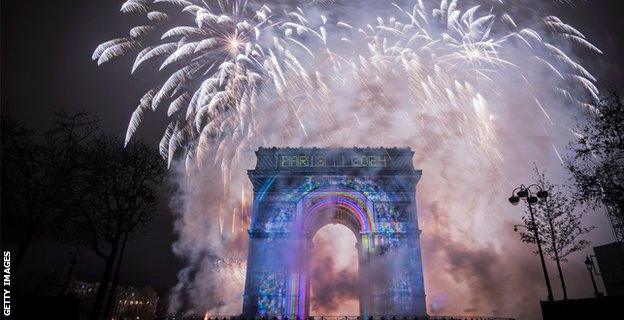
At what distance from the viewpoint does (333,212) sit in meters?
36.8

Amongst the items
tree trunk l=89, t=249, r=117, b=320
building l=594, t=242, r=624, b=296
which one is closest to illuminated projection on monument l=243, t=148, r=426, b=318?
tree trunk l=89, t=249, r=117, b=320

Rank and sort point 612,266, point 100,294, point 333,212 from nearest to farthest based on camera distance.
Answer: point 100,294 < point 612,266 < point 333,212

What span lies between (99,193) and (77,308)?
21.6ft

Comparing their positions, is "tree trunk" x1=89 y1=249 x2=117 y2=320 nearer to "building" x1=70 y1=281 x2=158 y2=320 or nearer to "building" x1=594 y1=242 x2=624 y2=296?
"building" x1=594 y1=242 x2=624 y2=296

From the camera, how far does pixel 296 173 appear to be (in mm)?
33938

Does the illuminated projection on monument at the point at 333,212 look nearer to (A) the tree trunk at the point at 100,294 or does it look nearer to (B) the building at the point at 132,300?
(A) the tree trunk at the point at 100,294

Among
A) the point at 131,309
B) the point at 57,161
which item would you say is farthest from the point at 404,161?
the point at 131,309

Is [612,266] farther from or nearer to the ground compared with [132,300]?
nearer to the ground

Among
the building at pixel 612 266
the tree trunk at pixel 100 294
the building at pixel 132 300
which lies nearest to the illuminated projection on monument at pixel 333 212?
the tree trunk at pixel 100 294

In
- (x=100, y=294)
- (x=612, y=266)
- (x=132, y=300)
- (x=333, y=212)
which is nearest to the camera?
(x=100, y=294)

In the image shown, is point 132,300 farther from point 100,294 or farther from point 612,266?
point 612,266

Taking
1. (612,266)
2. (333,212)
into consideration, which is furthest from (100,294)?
(612,266)

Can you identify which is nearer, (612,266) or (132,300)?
(612,266)

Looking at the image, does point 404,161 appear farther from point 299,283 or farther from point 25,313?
point 25,313
